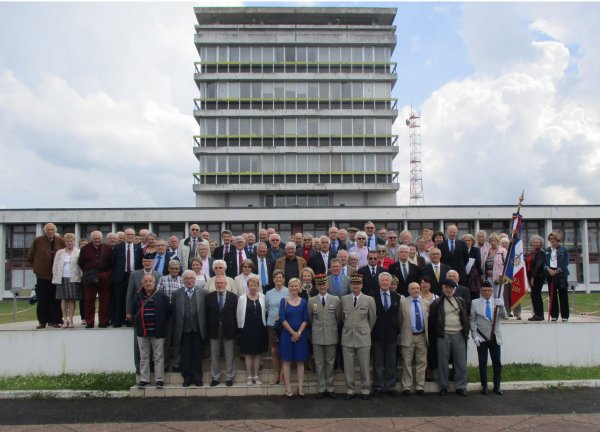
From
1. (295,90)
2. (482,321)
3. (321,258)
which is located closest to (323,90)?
(295,90)

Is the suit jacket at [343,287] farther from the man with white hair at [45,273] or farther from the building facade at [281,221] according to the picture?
the building facade at [281,221]

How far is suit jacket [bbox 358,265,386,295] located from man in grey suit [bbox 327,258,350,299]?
0.28 metres

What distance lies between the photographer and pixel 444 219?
37031mm

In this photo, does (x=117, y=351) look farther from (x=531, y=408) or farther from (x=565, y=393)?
(x=565, y=393)

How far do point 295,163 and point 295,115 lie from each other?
14.9ft

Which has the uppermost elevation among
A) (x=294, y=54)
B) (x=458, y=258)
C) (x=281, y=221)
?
(x=294, y=54)

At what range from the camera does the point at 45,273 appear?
948cm

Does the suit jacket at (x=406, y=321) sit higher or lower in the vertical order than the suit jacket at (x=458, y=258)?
lower

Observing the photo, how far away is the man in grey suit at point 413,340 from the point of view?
7.74m

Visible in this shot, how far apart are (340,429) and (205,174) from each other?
39.3m

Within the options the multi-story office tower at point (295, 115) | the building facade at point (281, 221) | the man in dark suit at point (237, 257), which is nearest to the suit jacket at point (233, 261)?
the man in dark suit at point (237, 257)

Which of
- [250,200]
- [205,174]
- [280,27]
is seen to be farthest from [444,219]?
[280,27]

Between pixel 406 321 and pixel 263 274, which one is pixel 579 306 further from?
pixel 263 274

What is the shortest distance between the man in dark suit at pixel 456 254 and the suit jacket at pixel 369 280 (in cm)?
189
